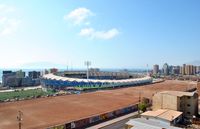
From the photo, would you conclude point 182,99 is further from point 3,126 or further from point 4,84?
point 4,84

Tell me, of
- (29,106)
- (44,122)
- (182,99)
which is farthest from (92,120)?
(29,106)

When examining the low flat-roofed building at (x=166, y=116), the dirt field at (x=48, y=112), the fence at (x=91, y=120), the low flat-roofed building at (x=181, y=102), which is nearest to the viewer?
the low flat-roofed building at (x=166, y=116)

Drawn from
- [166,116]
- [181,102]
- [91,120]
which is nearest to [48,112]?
[91,120]

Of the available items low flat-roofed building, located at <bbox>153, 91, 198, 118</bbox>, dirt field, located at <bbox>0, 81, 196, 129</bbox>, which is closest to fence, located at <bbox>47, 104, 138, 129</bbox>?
dirt field, located at <bbox>0, 81, 196, 129</bbox>

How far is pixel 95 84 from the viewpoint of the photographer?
112 meters

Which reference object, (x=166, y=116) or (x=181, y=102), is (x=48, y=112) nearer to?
(x=166, y=116)

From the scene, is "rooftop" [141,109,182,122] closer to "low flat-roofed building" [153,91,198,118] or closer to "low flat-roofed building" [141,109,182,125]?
"low flat-roofed building" [141,109,182,125]

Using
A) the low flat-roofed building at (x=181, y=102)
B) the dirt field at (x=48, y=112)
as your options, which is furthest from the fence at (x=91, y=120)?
the low flat-roofed building at (x=181, y=102)

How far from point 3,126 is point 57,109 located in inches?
701

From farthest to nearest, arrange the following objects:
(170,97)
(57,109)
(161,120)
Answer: (57,109) → (170,97) → (161,120)

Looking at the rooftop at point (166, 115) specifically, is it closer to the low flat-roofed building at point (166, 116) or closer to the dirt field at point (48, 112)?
the low flat-roofed building at point (166, 116)

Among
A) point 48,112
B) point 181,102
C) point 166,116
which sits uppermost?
point 181,102

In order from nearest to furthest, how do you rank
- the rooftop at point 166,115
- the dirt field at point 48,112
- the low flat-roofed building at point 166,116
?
the low flat-roofed building at point 166,116
the rooftop at point 166,115
the dirt field at point 48,112

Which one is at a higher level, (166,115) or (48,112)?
(166,115)
